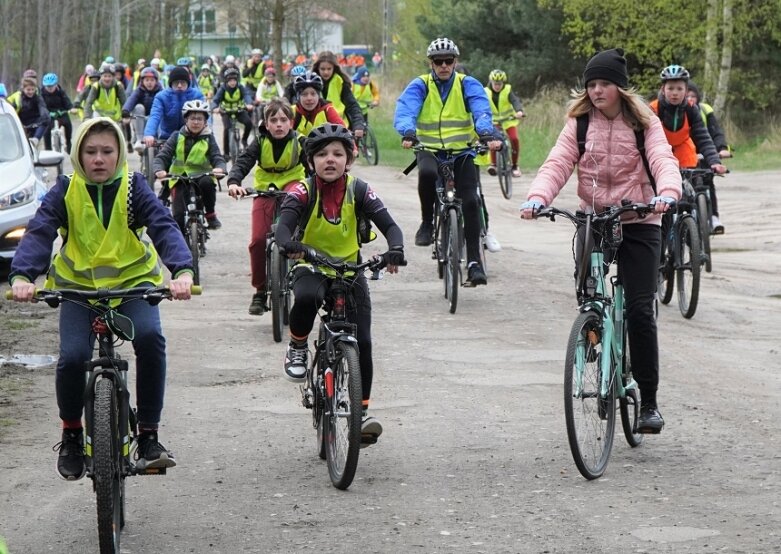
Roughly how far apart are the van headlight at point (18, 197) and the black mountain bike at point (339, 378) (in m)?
7.45

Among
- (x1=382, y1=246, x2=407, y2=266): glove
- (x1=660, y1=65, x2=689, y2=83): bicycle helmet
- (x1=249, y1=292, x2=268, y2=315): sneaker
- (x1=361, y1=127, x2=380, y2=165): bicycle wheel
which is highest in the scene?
(x1=660, y1=65, x2=689, y2=83): bicycle helmet

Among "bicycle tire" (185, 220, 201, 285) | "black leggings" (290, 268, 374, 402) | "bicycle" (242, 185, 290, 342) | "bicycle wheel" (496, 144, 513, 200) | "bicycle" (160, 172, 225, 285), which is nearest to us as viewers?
"black leggings" (290, 268, 374, 402)

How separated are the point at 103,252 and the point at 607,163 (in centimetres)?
266

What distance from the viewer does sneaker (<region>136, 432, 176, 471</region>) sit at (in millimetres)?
6188

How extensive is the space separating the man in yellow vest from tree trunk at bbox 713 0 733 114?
21821 millimetres

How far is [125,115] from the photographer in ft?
69.5

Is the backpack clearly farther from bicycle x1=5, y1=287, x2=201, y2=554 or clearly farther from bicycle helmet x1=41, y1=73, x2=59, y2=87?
bicycle helmet x1=41, y1=73, x2=59, y2=87

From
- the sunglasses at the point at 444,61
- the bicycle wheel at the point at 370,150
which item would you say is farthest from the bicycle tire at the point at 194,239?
the bicycle wheel at the point at 370,150

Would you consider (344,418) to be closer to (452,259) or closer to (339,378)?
(339,378)

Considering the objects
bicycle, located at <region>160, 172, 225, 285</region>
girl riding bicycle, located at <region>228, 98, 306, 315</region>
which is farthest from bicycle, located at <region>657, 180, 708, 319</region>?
bicycle, located at <region>160, 172, 225, 285</region>

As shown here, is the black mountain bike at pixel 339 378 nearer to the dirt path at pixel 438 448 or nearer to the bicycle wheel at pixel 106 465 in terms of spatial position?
the dirt path at pixel 438 448

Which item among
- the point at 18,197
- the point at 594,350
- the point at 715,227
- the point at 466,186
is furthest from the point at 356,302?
the point at 715,227

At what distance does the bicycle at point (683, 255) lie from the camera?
1214cm

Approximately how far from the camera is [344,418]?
23.5 ft
